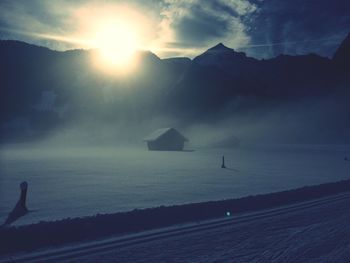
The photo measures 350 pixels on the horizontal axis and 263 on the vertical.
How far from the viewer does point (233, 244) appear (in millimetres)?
6844

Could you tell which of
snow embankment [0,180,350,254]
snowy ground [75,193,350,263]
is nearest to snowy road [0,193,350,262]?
snowy ground [75,193,350,263]

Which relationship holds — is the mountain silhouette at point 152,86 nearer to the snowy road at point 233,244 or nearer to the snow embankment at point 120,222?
the snow embankment at point 120,222

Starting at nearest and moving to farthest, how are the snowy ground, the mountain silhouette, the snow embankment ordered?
1. the snowy ground
2. the snow embankment
3. the mountain silhouette

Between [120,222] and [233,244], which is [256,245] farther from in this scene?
[120,222]

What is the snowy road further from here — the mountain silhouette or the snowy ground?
the mountain silhouette

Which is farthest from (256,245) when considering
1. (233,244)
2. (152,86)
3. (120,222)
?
(152,86)

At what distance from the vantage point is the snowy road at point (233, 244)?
6.08 m

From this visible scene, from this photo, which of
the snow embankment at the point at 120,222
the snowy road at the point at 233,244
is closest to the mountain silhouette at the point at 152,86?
the snow embankment at the point at 120,222

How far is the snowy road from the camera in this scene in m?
6.08

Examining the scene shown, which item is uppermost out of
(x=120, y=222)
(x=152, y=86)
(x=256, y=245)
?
(x=152, y=86)

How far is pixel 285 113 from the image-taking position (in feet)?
452

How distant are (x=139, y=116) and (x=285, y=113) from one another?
59841mm

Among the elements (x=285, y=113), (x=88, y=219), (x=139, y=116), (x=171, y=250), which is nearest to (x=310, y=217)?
(x=171, y=250)

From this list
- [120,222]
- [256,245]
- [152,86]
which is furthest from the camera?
[152,86]
